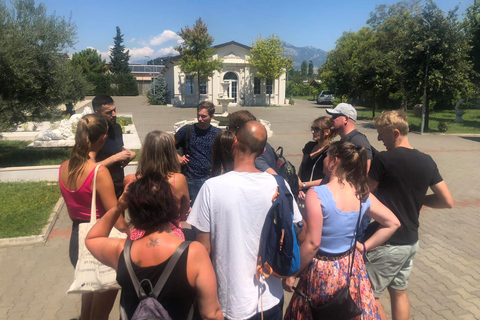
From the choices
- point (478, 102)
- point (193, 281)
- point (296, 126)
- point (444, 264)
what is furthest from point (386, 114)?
point (478, 102)

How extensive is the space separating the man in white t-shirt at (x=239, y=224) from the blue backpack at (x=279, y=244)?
0.04m

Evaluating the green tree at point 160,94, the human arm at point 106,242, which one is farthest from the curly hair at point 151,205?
the green tree at point 160,94

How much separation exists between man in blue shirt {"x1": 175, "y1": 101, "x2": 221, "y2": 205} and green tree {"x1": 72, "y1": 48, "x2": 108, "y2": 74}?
59.2 meters

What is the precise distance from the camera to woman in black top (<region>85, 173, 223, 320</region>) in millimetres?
1847

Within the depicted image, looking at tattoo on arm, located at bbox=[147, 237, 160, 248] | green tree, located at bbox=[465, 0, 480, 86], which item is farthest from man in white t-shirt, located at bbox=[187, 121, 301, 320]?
green tree, located at bbox=[465, 0, 480, 86]

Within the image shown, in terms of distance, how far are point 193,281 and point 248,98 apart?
1438 inches

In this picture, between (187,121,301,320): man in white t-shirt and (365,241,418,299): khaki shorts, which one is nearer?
(187,121,301,320): man in white t-shirt

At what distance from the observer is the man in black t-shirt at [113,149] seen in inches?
137

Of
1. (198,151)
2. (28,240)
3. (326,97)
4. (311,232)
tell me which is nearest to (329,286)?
(311,232)

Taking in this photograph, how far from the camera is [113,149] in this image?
399 cm

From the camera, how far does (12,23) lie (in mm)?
8898

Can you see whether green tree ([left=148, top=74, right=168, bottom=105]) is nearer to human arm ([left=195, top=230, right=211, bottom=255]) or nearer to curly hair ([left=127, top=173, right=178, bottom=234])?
human arm ([left=195, top=230, right=211, bottom=255])

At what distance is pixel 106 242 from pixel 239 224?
0.78 m

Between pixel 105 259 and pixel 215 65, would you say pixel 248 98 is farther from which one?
pixel 105 259
